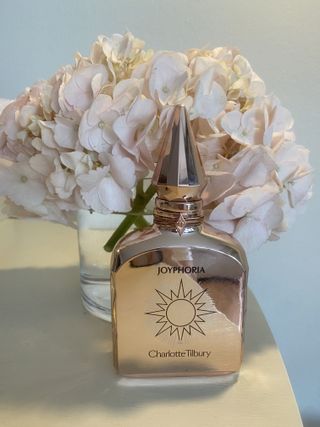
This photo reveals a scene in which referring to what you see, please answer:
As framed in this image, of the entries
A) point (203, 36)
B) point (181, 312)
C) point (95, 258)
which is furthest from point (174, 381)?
point (203, 36)

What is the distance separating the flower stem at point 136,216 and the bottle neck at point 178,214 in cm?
6

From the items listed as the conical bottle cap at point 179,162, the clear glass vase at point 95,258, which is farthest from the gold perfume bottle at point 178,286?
the clear glass vase at point 95,258

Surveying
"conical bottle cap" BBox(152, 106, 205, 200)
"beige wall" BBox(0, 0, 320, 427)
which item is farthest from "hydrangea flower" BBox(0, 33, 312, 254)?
"beige wall" BBox(0, 0, 320, 427)

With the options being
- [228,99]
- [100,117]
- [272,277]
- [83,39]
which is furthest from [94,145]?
[272,277]

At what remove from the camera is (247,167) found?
0.45 meters

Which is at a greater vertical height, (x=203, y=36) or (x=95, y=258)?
(x=203, y=36)

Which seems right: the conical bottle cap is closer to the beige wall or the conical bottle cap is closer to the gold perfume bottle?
the gold perfume bottle

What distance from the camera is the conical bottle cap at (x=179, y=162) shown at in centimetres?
40

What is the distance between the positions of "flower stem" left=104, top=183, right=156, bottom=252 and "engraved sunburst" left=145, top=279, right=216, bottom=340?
8cm

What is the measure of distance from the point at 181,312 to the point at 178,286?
23mm

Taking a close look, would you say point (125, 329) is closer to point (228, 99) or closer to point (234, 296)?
point (234, 296)

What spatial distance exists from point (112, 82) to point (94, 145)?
0.06 meters

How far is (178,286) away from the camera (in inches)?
16.6

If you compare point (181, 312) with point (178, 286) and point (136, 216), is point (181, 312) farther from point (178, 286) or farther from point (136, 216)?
point (136, 216)
